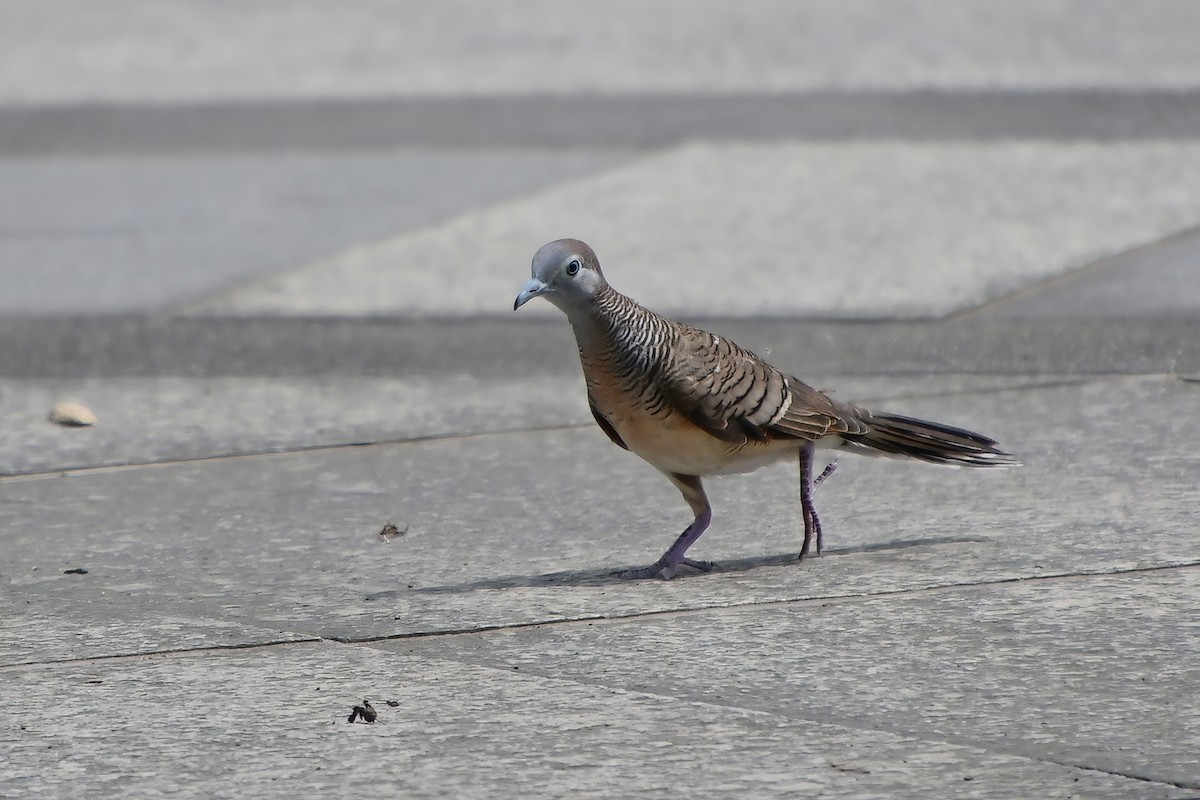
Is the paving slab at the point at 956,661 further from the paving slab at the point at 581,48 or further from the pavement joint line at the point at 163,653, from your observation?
the paving slab at the point at 581,48

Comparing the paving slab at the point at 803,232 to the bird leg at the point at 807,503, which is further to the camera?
the paving slab at the point at 803,232

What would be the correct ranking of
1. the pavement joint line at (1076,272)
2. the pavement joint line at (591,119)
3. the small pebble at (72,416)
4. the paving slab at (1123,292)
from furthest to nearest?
the pavement joint line at (591,119)
the pavement joint line at (1076,272)
the paving slab at (1123,292)
the small pebble at (72,416)

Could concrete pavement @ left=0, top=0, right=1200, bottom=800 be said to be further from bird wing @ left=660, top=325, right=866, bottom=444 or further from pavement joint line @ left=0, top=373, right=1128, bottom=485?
bird wing @ left=660, top=325, right=866, bottom=444

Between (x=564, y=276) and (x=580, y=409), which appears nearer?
(x=564, y=276)

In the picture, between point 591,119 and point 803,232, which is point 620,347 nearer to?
point 803,232

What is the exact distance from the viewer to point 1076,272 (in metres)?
8.37

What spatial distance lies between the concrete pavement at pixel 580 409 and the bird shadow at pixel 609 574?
0.06ft

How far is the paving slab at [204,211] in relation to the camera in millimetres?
8945

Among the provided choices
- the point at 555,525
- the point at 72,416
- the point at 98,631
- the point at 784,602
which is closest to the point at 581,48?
the point at 72,416

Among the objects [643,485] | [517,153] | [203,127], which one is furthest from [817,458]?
[203,127]

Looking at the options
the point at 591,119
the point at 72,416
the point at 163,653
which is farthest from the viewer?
the point at 591,119

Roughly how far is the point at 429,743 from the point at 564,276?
1.39 metres

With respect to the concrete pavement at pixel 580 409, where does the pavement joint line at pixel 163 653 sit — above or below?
below

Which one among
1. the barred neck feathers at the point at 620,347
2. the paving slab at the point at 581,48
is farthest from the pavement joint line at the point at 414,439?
the paving slab at the point at 581,48
